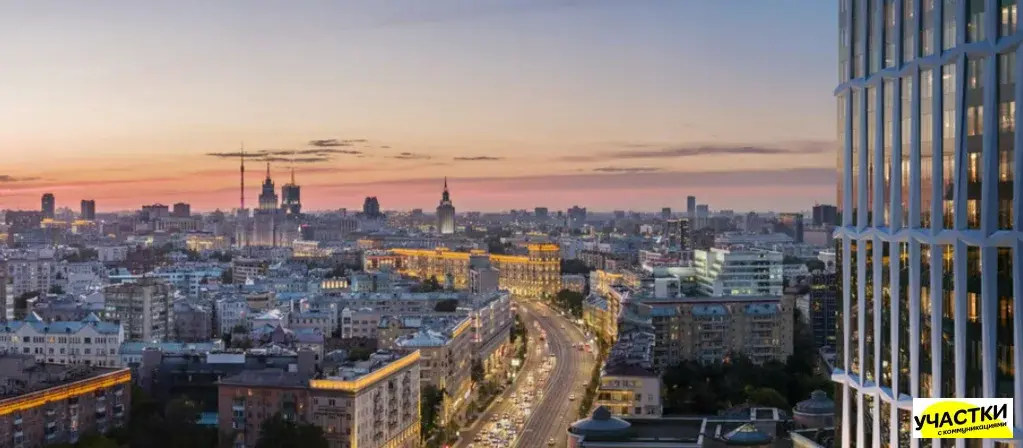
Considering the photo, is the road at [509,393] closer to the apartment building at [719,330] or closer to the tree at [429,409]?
the tree at [429,409]

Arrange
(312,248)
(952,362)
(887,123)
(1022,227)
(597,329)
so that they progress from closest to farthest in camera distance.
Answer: (1022,227) → (952,362) → (887,123) → (597,329) → (312,248)

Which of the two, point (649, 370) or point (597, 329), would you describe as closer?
point (649, 370)

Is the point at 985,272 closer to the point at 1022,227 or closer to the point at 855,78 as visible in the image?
the point at 1022,227

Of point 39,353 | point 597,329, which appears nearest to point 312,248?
point 597,329

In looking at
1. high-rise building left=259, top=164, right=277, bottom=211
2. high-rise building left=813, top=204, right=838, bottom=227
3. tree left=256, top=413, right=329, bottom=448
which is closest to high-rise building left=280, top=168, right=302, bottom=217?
high-rise building left=259, top=164, right=277, bottom=211

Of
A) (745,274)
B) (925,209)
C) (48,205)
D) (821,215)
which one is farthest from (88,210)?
(925,209)
